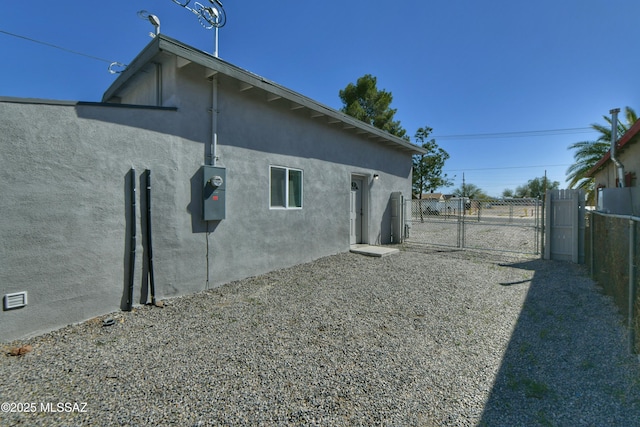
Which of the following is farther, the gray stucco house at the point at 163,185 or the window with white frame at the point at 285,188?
the window with white frame at the point at 285,188

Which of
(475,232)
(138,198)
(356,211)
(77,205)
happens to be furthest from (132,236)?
(475,232)

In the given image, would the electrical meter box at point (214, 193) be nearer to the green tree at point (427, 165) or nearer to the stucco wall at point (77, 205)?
the stucco wall at point (77, 205)

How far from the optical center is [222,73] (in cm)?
492

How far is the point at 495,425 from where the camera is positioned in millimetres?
2055

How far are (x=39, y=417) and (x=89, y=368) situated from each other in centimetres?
63

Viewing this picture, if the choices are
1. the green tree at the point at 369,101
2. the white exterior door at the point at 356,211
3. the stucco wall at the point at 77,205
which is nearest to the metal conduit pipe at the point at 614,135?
the white exterior door at the point at 356,211

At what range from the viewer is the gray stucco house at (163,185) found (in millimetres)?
3387

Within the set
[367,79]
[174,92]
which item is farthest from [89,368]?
[367,79]

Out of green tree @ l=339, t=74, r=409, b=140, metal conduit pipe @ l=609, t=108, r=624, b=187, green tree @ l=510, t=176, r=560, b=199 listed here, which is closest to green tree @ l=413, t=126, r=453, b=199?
green tree @ l=339, t=74, r=409, b=140

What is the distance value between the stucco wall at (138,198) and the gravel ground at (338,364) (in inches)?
20.9

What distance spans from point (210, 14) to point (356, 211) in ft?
21.1

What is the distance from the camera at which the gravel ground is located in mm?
2176

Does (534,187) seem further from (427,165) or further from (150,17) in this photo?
(150,17)

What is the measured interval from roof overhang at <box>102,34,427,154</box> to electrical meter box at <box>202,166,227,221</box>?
170 cm
